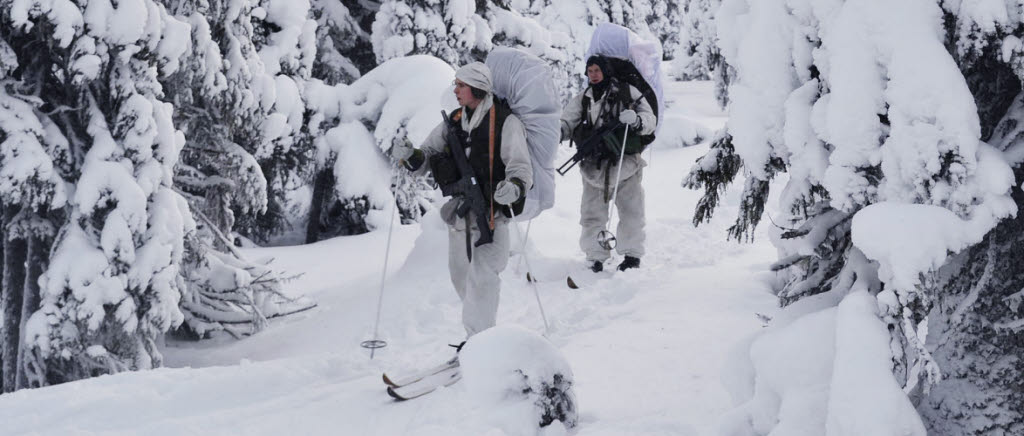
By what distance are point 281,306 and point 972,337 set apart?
7.63m

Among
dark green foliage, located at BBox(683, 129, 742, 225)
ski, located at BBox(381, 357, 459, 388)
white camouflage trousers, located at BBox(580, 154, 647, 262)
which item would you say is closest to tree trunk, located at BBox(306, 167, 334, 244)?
white camouflage trousers, located at BBox(580, 154, 647, 262)

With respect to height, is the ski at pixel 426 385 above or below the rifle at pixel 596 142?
below

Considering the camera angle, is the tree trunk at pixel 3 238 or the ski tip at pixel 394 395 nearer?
the ski tip at pixel 394 395

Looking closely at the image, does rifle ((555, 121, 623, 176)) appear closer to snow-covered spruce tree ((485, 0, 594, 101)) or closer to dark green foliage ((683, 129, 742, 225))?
snow-covered spruce tree ((485, 0, 594, 101))

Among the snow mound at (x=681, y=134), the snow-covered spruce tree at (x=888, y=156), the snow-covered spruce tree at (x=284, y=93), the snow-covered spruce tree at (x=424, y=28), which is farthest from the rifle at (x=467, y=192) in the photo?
the snow mound at (x=681, y=134)

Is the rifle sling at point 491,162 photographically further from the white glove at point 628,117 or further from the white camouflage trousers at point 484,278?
the white glove at point 628,117

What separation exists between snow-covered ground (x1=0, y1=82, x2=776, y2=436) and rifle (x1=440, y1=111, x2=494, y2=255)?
642 millimetres

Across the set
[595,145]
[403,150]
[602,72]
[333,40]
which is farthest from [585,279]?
[333,40]

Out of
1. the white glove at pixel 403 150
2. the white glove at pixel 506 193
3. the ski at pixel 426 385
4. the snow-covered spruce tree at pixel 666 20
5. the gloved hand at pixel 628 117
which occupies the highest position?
the white glove at pixel 403 150

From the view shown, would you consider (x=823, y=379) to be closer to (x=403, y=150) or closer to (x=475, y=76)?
(x=475, y=76)

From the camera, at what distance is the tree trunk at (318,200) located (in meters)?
12.3

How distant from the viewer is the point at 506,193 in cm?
472

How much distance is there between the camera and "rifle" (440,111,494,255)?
199 inches

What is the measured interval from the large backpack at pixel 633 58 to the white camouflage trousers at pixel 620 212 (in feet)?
1.81
